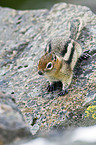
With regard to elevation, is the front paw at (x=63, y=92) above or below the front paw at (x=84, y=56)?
below

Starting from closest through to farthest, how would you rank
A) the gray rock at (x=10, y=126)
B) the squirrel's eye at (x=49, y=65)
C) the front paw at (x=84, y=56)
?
the gray rock at (x=10, y=126) → the squirrel's eye at (x=49, y=65) → the front paw at (x=84, y=56)

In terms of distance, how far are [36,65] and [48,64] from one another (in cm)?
98

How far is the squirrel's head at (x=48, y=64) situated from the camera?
2.85 meters

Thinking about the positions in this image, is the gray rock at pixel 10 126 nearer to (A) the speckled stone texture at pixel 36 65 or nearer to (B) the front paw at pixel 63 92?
(A) the speckled stone texture at pixel 36 65

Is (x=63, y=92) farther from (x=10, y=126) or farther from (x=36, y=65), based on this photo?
(x=10, y=126)

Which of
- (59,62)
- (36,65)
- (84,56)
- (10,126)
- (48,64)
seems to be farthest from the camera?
(36,65)

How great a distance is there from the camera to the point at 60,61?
3.04 meters

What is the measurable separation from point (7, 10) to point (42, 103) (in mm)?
3703

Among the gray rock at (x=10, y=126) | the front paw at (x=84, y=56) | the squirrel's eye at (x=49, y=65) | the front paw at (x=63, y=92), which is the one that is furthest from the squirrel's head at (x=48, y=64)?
the gray rock at (x=10, y=126)

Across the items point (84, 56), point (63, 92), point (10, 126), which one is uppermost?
point (10, 126)

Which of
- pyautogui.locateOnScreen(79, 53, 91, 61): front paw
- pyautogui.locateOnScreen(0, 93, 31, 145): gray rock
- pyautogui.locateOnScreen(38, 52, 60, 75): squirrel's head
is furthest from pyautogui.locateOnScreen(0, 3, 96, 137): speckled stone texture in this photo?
pyautogui.locateOnScreen(0, 93, 31, 145): gray rock

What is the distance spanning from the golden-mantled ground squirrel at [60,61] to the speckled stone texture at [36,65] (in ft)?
0.44

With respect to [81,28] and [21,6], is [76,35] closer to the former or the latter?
[81,28]

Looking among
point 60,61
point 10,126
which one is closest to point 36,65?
point 60,61
